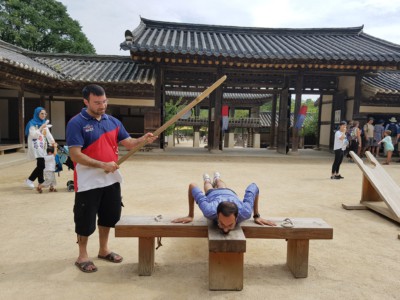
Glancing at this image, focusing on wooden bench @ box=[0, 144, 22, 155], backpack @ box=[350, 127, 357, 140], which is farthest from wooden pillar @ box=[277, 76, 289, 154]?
wooden bench @ box=[0, 144, 22, 155]

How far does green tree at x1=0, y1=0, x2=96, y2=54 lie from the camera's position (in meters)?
21.7

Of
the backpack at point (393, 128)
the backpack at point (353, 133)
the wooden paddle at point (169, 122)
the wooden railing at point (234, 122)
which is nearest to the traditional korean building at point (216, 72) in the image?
the backpack at point (393, 128)

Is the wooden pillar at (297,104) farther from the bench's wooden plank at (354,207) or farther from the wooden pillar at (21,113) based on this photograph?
the wooden pillar at (21,113)

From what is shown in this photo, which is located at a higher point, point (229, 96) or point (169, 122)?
point (229, 96)

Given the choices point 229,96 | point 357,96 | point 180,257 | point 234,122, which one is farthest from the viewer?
point 234,122

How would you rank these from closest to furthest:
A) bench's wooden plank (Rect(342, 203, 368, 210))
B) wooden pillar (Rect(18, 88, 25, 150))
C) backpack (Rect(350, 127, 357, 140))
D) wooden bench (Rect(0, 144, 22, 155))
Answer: bench's wooden plank (Rect(342, 203, 368, 210)) → wooden bench (Rect(0, 144, 22, 155)) → backpack (Rect(350, 127, 357, 140)) → wooden pillar (Rect(18, 88, 25, 150))

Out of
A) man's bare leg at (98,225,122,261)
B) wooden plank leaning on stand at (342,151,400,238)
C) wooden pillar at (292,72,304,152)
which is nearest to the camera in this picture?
man's bare leg at (98,225,122,261)

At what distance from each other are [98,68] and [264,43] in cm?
751

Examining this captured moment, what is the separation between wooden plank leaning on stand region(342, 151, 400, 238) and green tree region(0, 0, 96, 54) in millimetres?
25335

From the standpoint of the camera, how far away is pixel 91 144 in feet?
8.20

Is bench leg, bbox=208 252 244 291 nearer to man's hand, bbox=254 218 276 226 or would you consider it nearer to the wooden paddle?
man's hand, bbox=254 218 276 226

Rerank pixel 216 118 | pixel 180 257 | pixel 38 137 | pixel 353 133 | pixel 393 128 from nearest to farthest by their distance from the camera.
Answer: pixel 180 257
pixel 38 137
pixel 353 133
pixel 216 118
pixel 393 128

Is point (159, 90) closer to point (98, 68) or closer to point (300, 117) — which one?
point (98, 68)

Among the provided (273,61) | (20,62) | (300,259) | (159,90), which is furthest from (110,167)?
(273,61)
